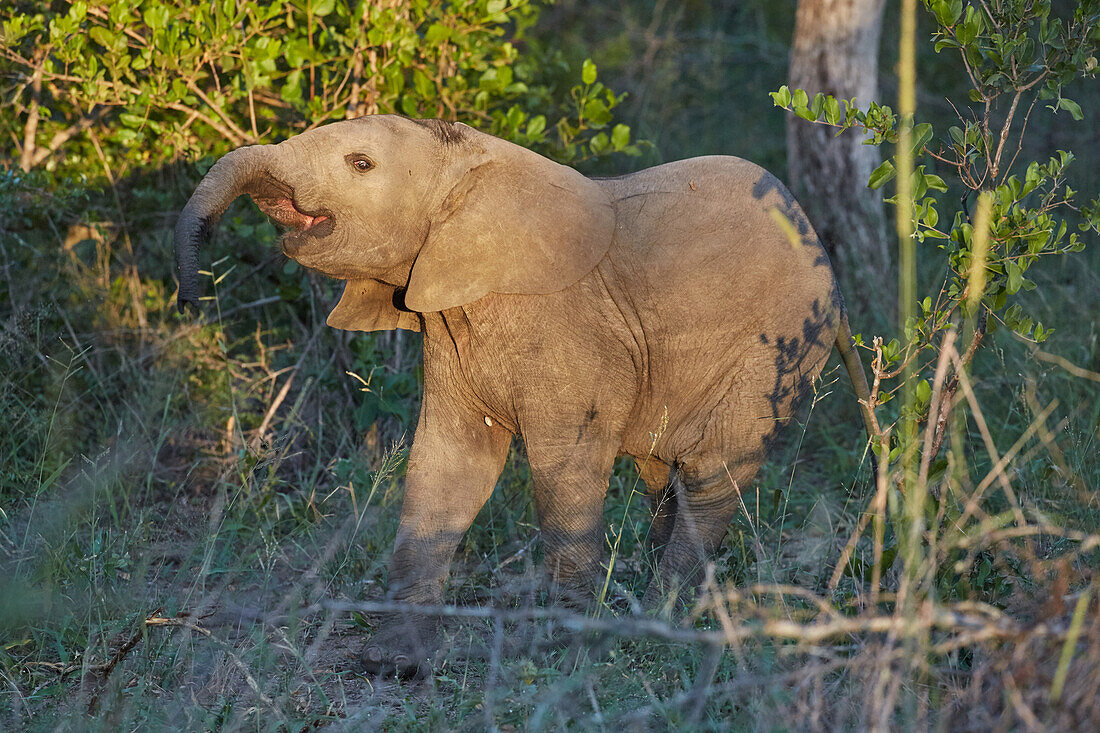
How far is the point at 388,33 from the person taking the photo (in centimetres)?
518

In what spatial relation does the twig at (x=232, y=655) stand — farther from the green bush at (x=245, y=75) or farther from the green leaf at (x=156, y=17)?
the green leaf at (x=156, y=17)

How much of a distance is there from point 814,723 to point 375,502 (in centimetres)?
311

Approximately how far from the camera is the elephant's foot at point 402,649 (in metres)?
3.71

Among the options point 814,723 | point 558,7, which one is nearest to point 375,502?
point 814,723

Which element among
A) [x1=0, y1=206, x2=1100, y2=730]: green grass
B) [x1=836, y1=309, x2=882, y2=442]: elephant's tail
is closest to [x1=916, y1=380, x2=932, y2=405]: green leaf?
[x1=0, y1=206, x2=1100, y2=730]: green grass

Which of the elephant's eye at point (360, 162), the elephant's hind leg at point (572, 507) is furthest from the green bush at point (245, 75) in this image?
the elephant's hind leg at point (572, 507)

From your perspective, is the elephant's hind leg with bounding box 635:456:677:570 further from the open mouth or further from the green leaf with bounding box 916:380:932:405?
the open mouth

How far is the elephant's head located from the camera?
364 centimetres

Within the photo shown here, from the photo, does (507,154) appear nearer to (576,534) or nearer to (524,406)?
(524,406)

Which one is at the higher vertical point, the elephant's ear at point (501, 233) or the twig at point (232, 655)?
the elephant's ear at point (501, 233)

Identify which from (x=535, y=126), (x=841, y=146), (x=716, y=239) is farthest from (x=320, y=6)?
(x=841, y=146)

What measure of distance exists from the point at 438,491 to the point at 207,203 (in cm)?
133

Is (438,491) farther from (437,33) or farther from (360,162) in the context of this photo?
(437,33)

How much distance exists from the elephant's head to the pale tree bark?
3.42 metres
